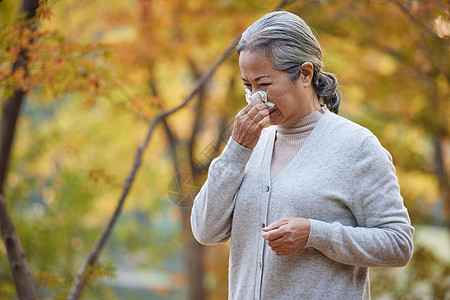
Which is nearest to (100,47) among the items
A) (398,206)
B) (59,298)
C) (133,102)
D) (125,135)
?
(133,102)

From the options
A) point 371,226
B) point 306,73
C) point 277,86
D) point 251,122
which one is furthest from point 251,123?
point 371,226

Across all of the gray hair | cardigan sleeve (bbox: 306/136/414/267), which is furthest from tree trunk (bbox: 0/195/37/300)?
cardigan sleeve (bbox: 306/136/414/267)

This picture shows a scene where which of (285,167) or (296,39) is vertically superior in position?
(296,39)

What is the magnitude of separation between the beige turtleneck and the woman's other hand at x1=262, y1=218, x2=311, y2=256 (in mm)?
252

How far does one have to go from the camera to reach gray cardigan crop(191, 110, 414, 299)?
1655 mm

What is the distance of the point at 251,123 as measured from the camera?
1.78 m

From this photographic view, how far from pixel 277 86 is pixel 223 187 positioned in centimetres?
37

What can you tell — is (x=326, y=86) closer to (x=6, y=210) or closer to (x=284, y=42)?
(x=284, y=42)

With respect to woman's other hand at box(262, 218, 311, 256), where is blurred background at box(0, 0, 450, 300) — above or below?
below

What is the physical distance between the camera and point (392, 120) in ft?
26.2

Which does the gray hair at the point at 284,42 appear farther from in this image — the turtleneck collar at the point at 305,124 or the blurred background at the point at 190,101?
the blurred background at the point at 190,101

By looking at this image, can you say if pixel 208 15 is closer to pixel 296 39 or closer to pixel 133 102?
pixel 133 102

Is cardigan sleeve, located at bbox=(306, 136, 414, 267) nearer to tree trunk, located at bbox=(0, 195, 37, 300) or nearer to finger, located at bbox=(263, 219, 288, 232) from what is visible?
finger, located at bbox=(263, 219, 288, 232)

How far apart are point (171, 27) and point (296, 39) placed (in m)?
6.24
